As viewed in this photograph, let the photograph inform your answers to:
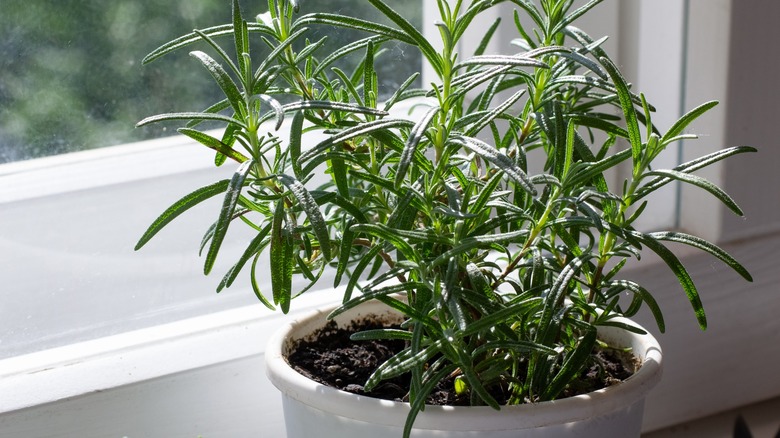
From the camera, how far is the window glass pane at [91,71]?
807 millimetres

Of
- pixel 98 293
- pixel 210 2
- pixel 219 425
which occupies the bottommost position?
pixel 219 425

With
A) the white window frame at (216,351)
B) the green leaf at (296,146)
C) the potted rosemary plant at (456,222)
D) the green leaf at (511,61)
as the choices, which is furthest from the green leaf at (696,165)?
the white window frame at (216,351)

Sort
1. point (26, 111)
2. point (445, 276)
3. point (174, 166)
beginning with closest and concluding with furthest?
point (445, 276), point (26, 111), point (174, 166)

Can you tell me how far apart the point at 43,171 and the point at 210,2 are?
0.21 meters

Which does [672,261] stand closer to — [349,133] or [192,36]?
[349,133]

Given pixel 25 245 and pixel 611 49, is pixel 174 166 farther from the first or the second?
pixel 611 49

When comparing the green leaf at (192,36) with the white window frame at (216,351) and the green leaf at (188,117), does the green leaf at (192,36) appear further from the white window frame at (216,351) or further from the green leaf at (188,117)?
the white window frame at (216,351)

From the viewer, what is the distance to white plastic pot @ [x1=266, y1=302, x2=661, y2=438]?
55 centimetres

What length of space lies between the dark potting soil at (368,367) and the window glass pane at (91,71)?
28cm

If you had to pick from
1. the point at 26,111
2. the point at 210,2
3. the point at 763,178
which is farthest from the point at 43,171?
the point at 763,178

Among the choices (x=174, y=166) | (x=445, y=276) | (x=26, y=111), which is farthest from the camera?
(x=174, y=166)

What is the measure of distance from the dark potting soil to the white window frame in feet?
0.38

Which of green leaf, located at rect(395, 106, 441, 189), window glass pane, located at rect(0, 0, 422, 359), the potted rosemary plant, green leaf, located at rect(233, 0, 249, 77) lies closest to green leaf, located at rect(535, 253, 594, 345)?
the potted rosemary plant

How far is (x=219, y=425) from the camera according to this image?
2.70 ft
